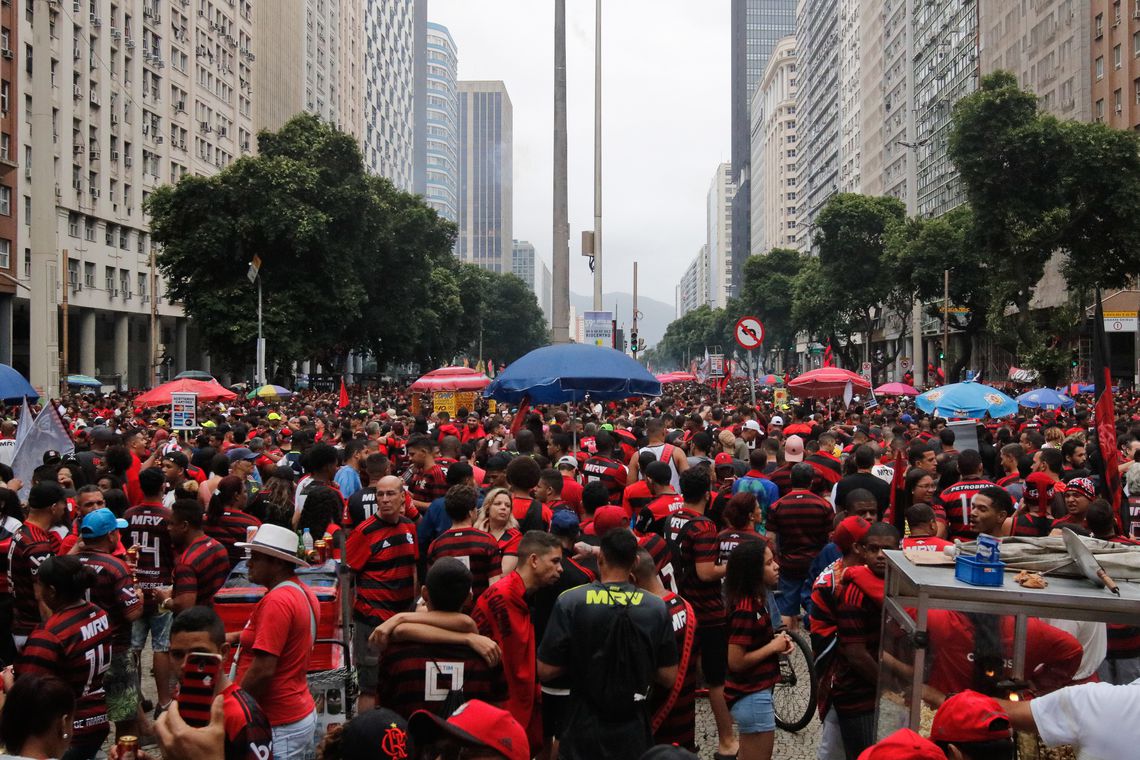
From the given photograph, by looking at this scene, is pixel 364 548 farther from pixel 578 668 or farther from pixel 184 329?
pixel 184 329

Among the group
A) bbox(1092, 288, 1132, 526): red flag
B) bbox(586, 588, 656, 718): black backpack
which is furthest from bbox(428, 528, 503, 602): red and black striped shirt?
bbox(1092, 288, 1132, 526): red flag

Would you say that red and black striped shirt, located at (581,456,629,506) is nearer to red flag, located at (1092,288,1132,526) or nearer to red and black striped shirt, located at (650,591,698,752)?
red flag, located at (1092,288,1132,526)

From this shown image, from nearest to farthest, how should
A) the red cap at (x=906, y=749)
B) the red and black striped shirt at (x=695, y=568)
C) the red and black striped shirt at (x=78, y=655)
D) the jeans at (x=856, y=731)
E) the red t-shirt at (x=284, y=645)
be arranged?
Result: the red cap at (x=906, y=749) < the red t-shirt at (x=284, y=645) < the red and black striped shirt at (x=78, y=655) < the jeans at (x=856, y=731) < the red and black striped shirt at (x=695, y=568)

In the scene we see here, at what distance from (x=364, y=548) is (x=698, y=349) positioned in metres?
143

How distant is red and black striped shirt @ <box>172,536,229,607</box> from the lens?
5906 mm

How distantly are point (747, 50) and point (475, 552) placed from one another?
632ft

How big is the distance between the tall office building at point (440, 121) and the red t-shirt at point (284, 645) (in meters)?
168

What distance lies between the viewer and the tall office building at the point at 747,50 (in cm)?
18425

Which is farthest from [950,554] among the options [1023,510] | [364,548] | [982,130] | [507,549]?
[982,130]

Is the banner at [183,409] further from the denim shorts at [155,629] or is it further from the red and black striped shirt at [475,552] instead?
the red and black striped shirt at [475,552]

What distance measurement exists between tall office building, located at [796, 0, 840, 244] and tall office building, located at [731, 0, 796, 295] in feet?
187

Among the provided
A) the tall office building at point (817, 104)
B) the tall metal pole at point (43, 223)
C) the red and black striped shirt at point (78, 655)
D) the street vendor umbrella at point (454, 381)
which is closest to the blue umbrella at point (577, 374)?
the red and black striped shirt at point (78, 655)

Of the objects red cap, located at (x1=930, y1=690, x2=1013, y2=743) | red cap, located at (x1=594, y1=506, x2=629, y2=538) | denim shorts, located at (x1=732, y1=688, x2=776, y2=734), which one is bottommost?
denim shorts, located at (x1=732, y1=688, x2=776, y2=734)

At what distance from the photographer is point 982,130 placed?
113ft
